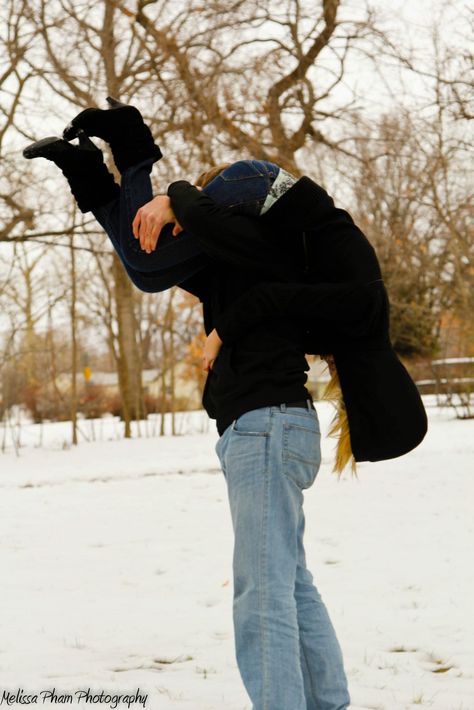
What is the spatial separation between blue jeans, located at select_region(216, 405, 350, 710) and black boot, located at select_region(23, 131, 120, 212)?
2.18 feet

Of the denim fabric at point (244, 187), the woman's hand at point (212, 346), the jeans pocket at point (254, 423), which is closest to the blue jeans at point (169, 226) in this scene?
the denim fabric at point (244, 187)

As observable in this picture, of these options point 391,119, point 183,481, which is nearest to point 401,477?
point 183,481

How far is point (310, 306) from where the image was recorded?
1.92 meters

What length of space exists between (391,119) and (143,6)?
4.00m

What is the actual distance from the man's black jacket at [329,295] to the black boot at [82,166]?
0.19m

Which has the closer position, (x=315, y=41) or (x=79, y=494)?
(x=79, y=494)

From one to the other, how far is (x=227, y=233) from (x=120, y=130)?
39 centimetres

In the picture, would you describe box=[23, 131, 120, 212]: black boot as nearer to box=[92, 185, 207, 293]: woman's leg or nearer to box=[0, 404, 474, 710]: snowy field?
box=[92, 185, 207, 293]: woman's leg

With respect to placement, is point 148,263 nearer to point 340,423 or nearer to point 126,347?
point 340,423

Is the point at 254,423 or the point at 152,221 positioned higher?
the point at 152,221

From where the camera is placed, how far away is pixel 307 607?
2.13 metres

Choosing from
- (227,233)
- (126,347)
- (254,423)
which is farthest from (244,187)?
(126,347)

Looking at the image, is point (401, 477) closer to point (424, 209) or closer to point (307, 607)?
point (307, 607)


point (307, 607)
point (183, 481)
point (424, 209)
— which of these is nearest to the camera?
point (307, 607)
